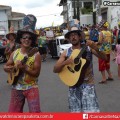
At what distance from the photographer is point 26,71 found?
15.9ft

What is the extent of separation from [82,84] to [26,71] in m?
0.73

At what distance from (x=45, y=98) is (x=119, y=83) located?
98.0 inches

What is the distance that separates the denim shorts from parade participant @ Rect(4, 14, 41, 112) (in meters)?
0.45

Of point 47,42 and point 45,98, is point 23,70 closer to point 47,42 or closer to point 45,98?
point 45,98

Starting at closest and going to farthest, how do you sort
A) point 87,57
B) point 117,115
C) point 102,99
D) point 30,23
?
point 117,115 → point 87,57 → point 30,23 → point 102,99

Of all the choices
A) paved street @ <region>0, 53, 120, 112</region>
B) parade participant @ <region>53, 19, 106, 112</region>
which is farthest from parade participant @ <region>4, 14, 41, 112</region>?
paved street @ <region>0, 53, 120, 112</region>

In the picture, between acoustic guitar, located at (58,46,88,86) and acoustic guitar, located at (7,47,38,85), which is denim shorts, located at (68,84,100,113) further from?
acoustic guitar, located at (7,47,38,85)

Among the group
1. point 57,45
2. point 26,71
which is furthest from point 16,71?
point 57,45

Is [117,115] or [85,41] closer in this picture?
[117,115]

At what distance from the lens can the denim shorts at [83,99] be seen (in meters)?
4.61

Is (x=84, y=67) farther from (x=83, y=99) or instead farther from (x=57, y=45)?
(x=57, y=45)

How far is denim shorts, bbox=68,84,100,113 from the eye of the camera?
15.1ft

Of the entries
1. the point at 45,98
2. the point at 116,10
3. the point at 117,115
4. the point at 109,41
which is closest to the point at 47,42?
the point at 116,10

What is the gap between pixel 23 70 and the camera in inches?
191
